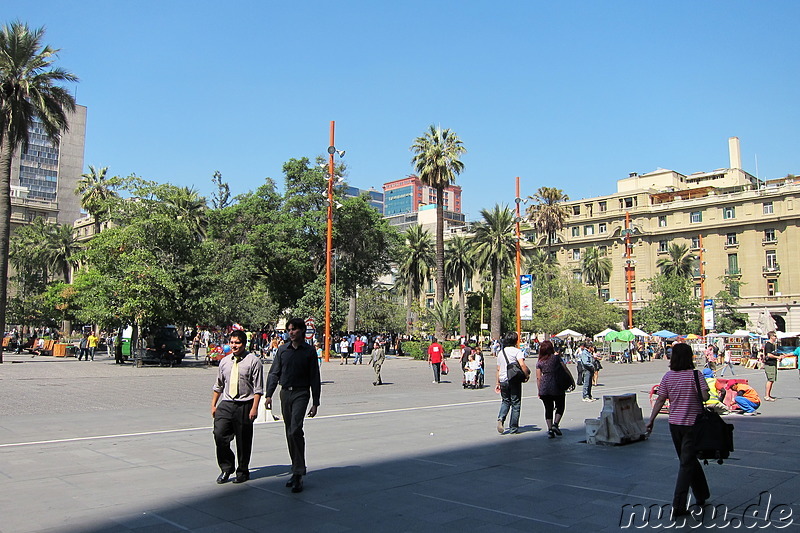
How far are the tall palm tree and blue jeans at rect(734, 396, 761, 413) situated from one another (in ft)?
94.2

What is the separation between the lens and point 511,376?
10203mm

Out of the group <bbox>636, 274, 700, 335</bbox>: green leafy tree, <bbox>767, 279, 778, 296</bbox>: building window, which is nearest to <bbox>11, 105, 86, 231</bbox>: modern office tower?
<bbox>636, 274, 700, 335</bbox>: green leafy tree

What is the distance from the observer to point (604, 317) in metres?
59.6

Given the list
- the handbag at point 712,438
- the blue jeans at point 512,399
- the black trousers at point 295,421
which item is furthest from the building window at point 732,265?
the black trousers at point 295,421

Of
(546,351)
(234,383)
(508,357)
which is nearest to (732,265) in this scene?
(546,351)

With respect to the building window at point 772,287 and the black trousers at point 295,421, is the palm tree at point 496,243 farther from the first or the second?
the black trousers at point 295,421

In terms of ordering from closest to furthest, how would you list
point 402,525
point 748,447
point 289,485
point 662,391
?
point 402,525, point 662,391, point 289,485, point 748,447

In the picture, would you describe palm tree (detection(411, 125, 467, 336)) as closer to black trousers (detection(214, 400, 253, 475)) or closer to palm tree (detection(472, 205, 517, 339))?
palm tree (detection(472, 205, 517, 339))

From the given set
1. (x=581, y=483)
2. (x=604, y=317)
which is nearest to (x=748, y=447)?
(x=581, y=483)

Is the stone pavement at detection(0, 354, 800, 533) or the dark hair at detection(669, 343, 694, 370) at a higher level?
the dark hair at detection(669, 343, 694, 370)

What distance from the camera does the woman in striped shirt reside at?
5473 millimetres

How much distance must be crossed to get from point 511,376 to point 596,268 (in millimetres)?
71623

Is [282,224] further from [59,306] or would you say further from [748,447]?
[748,447]

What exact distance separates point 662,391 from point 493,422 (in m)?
6.54
